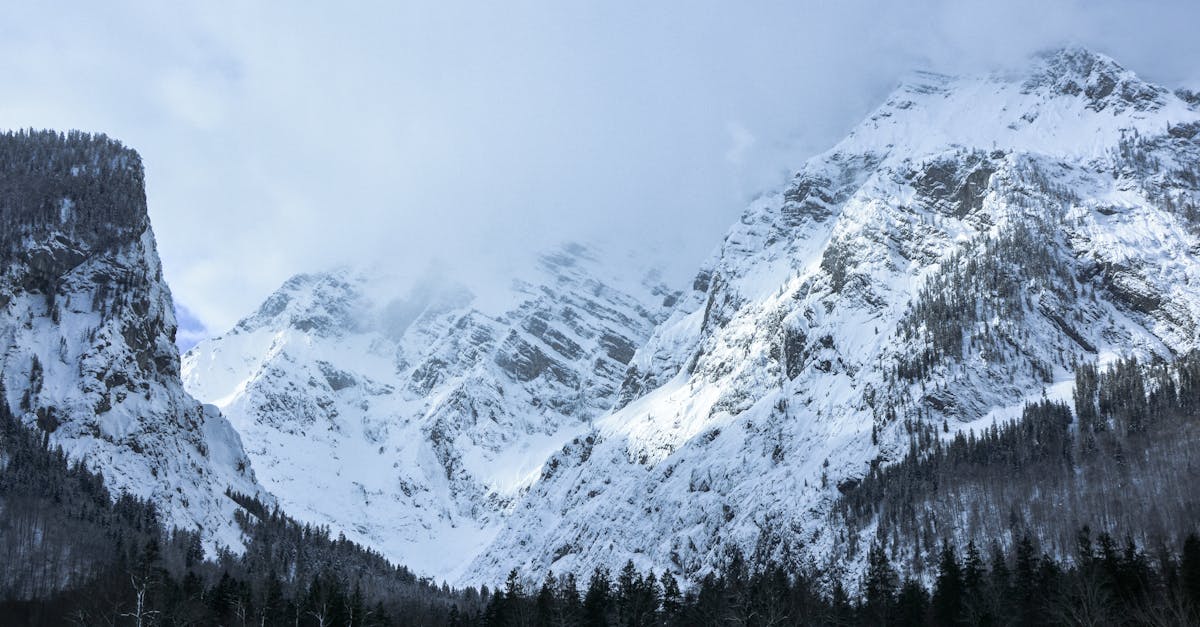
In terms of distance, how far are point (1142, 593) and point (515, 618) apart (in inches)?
2644

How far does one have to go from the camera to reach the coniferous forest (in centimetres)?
11631

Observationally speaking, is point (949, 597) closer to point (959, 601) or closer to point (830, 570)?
point (959, 601)

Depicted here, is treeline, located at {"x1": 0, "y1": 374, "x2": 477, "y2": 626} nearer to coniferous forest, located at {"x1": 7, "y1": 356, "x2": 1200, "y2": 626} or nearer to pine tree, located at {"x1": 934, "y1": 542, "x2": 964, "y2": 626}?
coniferous forest, located at {"x1": 7, "y1": 356, "x2": 1200, "y2": 626}

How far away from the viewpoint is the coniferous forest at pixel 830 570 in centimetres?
11631

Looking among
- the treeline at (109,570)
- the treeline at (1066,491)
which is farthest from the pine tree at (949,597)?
the treeline at (109,570)

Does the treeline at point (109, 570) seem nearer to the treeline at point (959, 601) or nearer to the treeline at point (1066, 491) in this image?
the treeline at point (959, 601)

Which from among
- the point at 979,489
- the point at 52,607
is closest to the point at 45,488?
the point at 52,607

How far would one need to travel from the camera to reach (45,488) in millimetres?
177625

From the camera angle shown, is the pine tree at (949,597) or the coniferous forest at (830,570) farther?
the pine tree at (949,597)

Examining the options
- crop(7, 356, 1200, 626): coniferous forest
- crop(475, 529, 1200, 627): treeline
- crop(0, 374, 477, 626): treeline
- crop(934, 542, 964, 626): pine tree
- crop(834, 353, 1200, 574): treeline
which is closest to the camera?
crop(475, 529, 1200, 627): treeline

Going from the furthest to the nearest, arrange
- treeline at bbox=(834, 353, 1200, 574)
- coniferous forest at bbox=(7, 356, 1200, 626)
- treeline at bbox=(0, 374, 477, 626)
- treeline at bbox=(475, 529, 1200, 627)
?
1. treeline at bbox=(834, 353, 1200, 574)
2. treeline at bbox=(0, 374, 477, 626)
3. coniferous forest at bbox=(7, 356, 1200, 626)
4. treeline at bbox=(475, 529, 1200, 627)

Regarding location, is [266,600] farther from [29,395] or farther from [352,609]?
[29,395]

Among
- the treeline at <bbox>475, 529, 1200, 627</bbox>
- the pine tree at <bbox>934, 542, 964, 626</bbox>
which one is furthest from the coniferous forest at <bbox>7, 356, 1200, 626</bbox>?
the treeline at <bbox>475, 529, 1200, 627</bbox>

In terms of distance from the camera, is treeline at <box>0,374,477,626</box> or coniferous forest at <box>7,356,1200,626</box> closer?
coniferous forest at <box>7,356,1200,626</box>
